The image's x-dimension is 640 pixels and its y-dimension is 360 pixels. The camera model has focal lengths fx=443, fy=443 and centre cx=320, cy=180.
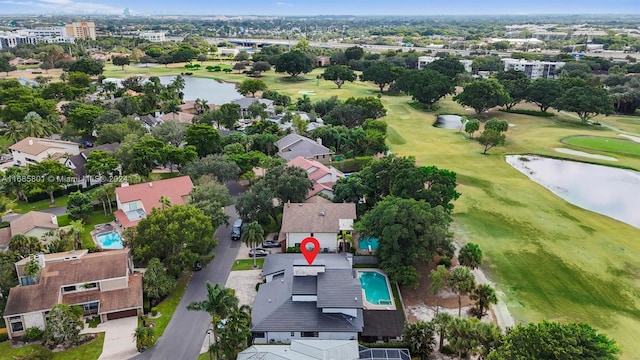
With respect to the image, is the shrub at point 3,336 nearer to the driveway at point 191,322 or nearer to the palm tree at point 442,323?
the driveway at point 191,322

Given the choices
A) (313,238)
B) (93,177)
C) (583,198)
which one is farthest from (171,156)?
(583,198)

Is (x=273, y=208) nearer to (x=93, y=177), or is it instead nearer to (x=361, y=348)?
(x=361, y=348)


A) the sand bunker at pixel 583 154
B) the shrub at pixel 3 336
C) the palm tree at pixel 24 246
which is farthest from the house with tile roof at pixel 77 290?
the sand bunker at pixel 583 154

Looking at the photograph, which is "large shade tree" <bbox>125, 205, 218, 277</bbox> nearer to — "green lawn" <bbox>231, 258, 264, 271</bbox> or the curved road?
the curved road

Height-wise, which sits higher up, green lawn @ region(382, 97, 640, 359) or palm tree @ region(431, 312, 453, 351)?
palm tree @ region(431, 312, 453, 351)

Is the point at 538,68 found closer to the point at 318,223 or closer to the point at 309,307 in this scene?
the point at 318,223

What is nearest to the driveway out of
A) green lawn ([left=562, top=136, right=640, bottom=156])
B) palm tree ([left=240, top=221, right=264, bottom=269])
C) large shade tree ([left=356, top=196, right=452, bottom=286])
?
palm tree ([left=240, top=221, right=264, bottom=269])
